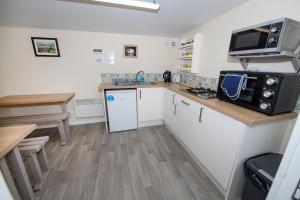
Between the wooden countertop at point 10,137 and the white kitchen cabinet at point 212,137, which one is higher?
the wooden countertop at point 10,137

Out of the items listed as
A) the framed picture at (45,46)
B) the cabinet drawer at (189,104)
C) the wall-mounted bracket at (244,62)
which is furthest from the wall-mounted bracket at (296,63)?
the framed picture at (45,46)

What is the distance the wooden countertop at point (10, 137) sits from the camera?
905 millimetres

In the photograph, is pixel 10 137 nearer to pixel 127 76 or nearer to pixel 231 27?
pixel 127 76

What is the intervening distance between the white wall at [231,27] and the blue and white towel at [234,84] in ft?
1.24

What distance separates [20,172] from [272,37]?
2482mm

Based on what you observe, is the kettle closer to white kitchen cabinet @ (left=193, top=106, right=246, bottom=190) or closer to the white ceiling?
the white ceiling

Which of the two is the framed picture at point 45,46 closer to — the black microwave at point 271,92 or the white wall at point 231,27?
the white wall at point 231,27

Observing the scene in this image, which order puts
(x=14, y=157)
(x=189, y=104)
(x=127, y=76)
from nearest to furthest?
(x=14, y=157)
(x=189, y=104)
(x=127, y=76)

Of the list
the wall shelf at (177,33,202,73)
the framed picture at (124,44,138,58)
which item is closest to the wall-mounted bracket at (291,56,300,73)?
the wall shelf at (177,33,202,73)

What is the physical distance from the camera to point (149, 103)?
2645 millimetres

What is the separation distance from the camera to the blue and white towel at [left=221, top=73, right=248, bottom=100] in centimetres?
122

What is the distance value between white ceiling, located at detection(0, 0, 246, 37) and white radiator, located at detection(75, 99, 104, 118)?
1.45 meters

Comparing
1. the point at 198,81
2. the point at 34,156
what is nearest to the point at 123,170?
the point at 34,156

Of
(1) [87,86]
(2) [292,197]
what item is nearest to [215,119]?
(2) [292,197]
